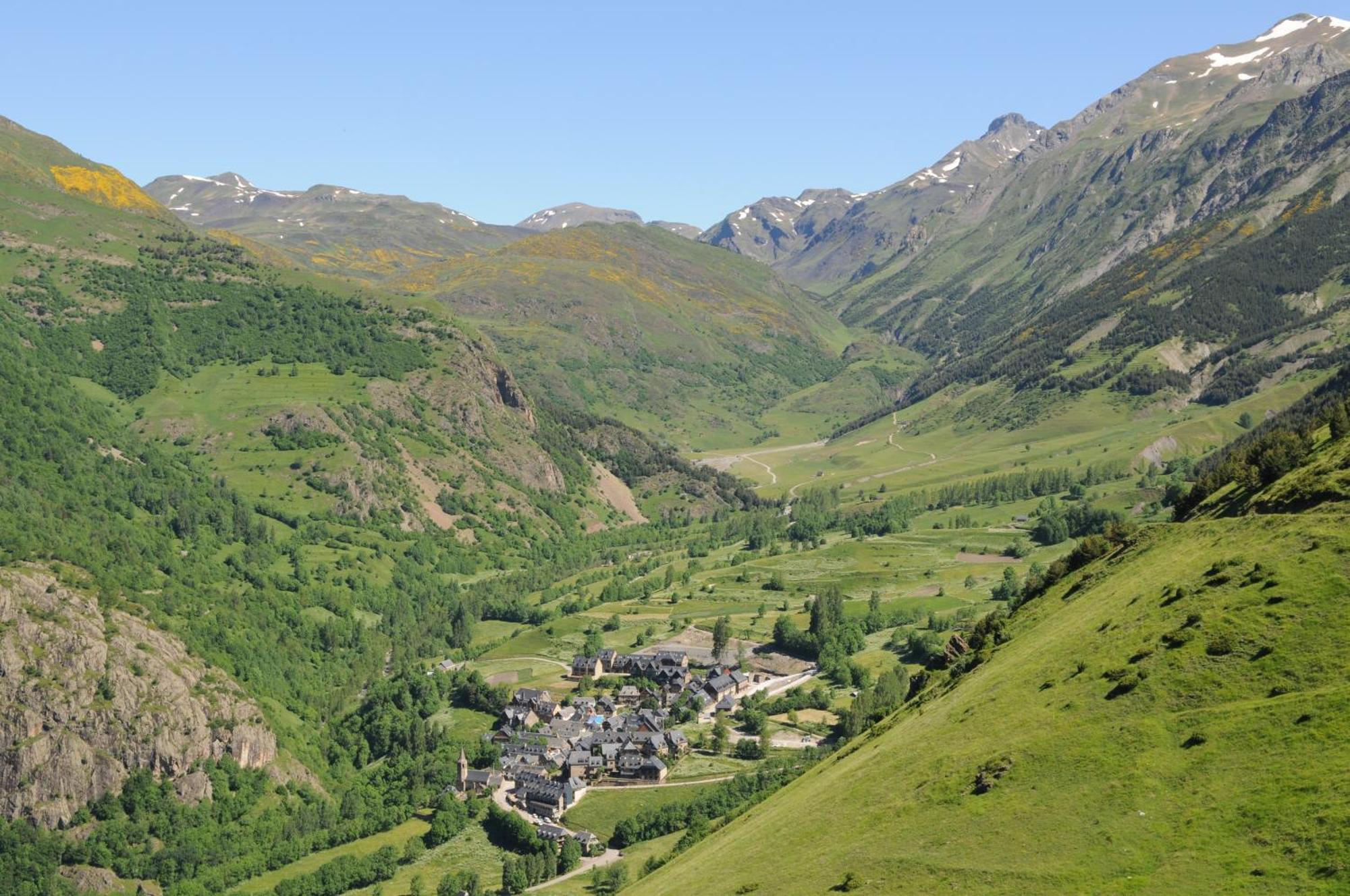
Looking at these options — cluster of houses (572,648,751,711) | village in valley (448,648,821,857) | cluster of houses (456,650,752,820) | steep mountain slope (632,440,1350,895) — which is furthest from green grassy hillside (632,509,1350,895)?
cluster of houses (572,648,751,711)

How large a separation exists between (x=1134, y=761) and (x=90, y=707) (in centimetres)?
14514

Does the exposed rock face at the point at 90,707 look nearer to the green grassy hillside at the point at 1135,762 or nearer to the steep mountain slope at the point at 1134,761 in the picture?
the steep mountain slope at the point at 1134,761

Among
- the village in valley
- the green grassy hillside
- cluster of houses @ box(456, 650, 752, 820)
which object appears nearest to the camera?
the green grassy hillside

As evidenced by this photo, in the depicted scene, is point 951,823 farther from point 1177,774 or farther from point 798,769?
point 798,769

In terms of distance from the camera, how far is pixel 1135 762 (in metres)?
69.1

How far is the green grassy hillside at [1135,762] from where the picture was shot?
193 ft

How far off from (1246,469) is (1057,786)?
60.4 m

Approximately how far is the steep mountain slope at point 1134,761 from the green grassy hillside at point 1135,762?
14 centimetres

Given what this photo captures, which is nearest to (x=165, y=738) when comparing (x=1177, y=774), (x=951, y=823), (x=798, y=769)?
(x=798, y=769)

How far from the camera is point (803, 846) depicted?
85.3 meters

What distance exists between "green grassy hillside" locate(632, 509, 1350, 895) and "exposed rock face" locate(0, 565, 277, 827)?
3762 inches

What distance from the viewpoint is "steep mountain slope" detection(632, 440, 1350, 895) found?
194 ft

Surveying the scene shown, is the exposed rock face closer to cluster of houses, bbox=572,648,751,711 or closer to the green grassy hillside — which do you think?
cluster of houses, bbox=572,648,751,711

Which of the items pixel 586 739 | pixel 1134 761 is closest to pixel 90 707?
pixel 586 739
